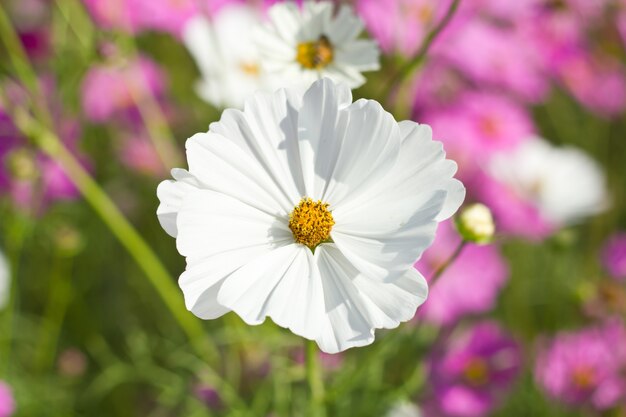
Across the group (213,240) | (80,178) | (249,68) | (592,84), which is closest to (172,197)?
(213,240)

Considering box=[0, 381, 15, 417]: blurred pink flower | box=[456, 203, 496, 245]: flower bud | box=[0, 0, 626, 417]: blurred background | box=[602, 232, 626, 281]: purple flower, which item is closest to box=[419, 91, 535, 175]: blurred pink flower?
box=[0, 0, 626, 417]: blurred background

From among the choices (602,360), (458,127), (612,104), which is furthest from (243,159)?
(612,104)

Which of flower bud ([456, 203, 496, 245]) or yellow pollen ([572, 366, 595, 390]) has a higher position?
flower bud ([456, 203, 496, 245])

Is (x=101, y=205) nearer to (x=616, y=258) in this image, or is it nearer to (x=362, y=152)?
(x=362, y=152)

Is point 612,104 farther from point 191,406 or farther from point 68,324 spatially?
point 68,324

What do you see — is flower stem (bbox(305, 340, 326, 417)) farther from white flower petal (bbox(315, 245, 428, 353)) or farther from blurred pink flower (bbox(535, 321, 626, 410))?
blurred pink flower (bbox(535, 321, 626, 410))
